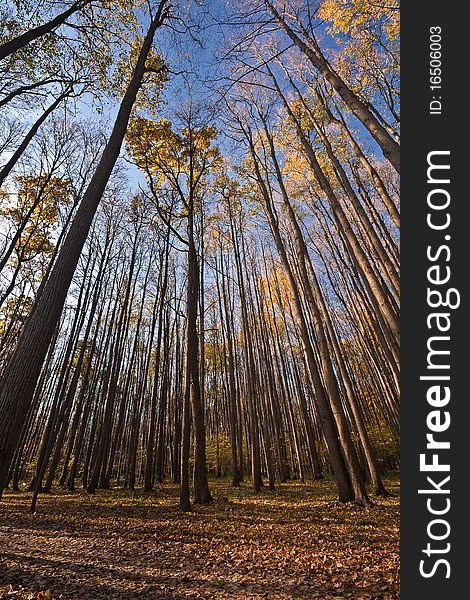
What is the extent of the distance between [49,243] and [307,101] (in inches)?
448

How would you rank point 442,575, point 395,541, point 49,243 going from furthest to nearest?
point 49,243 < point 395,541 < point 442,575

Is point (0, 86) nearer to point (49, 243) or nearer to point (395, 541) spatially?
point (49, 243)

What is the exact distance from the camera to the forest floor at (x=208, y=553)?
319cm

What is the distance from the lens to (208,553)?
14.6 ft

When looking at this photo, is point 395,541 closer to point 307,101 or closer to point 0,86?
point 307,101

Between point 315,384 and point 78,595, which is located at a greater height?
point 315,384

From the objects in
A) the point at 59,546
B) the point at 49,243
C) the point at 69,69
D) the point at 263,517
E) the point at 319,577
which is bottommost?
the point at 59,546

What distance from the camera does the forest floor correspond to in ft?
10.5

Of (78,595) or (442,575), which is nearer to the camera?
(442,575)

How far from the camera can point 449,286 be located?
189cm

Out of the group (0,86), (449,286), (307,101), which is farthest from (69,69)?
(449,286)

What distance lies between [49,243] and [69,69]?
24.0 feet

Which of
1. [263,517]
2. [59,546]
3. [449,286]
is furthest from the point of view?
[263,517]

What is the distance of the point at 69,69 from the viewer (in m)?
7.32
